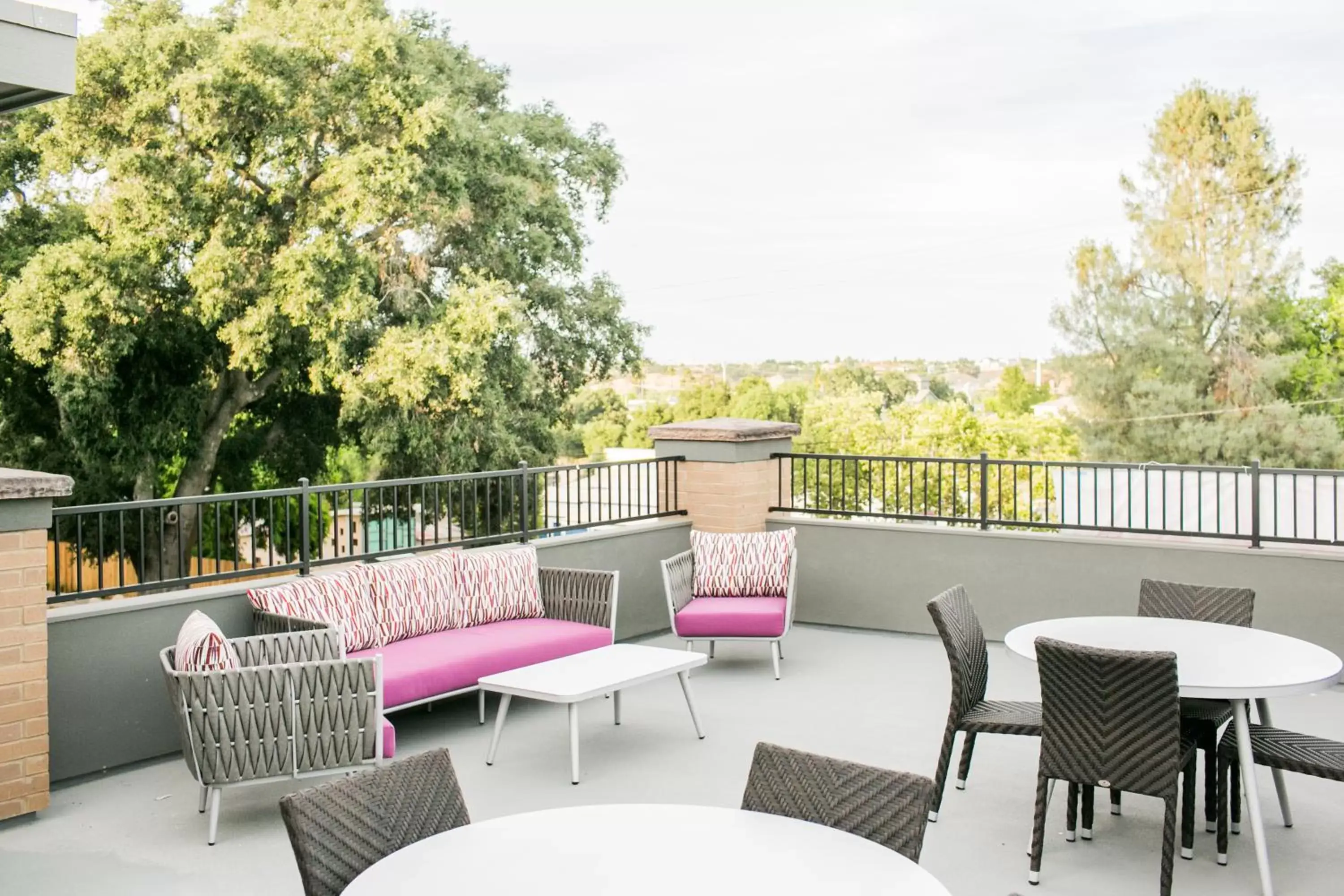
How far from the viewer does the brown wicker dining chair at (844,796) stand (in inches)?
94.2

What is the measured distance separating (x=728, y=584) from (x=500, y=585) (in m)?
1.49

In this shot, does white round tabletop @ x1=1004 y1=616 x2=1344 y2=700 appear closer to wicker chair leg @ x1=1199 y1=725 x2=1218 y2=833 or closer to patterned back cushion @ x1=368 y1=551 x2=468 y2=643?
wicker chair leg @ x1=1199 y1=725 x2=1218 y2=833

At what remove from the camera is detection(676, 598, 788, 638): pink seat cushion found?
6.63 meters

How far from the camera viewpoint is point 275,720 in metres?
4.34

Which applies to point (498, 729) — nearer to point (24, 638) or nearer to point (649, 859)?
point (24, 638)

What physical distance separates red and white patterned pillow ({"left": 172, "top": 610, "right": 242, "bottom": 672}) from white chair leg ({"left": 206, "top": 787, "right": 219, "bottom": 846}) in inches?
17.6

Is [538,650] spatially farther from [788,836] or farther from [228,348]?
[228,348]

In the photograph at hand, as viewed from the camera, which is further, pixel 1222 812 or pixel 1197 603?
pixel 1197 603

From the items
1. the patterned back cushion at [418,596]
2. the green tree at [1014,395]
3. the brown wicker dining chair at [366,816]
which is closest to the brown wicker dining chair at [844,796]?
the brown wicker dining chair at [366,816]

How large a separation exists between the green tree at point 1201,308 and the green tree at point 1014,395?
3382 mm

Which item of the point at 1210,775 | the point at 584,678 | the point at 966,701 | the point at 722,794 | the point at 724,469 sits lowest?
the point at 722,794

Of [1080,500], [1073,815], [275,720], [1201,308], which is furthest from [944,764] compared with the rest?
[1201,308]

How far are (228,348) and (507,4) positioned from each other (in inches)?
690

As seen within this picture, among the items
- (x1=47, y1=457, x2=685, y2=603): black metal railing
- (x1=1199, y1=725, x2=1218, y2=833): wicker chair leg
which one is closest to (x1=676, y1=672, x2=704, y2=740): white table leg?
(x1=47, y1=457, x2=685, y2=603): black metal railing
